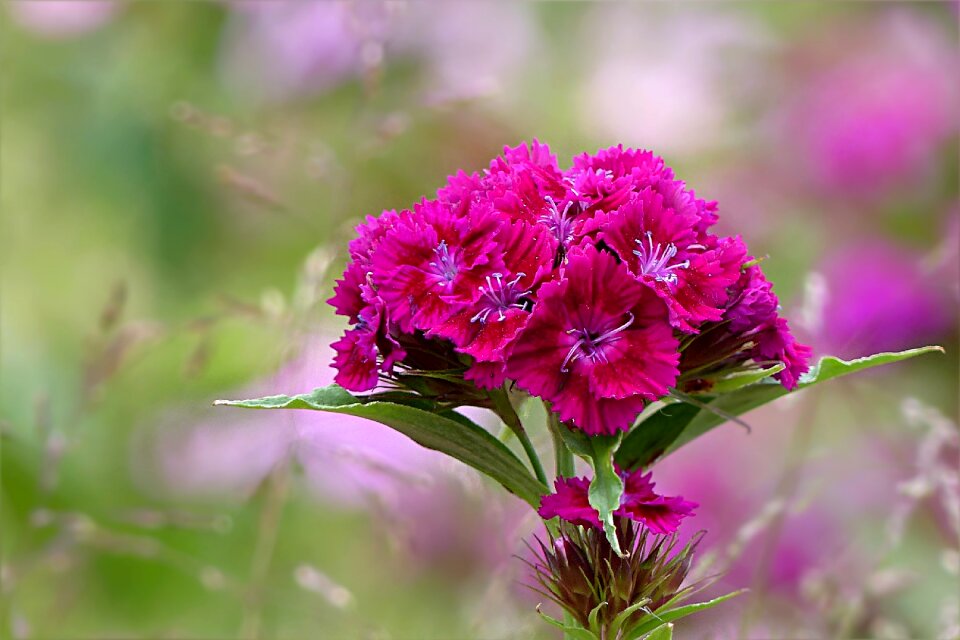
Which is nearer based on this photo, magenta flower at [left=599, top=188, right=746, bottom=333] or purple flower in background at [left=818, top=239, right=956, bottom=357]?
magenta flower at [left=599, top=188, right=746, bottom=333]

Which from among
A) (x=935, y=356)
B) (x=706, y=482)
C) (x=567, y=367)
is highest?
(x=935, y=356)

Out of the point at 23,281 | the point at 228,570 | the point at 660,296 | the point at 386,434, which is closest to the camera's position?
the point at 660,296

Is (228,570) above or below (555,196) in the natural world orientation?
above

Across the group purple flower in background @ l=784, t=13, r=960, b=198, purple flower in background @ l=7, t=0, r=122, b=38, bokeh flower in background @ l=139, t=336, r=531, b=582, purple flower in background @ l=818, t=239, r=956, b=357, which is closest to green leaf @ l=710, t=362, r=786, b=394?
bokeh flower in background @ l=139, t=336, r=531, b=582

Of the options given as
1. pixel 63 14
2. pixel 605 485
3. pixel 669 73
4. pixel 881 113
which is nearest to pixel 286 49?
pixel 63 14

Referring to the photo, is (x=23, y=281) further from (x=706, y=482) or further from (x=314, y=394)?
(x=314, y=394)

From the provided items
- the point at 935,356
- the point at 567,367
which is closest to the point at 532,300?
the point at 567,367

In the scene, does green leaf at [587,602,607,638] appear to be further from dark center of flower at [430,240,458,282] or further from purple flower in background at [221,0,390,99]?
purple flower in background at [221,0,390,99]

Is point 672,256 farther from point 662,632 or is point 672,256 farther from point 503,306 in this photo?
point 662,632
